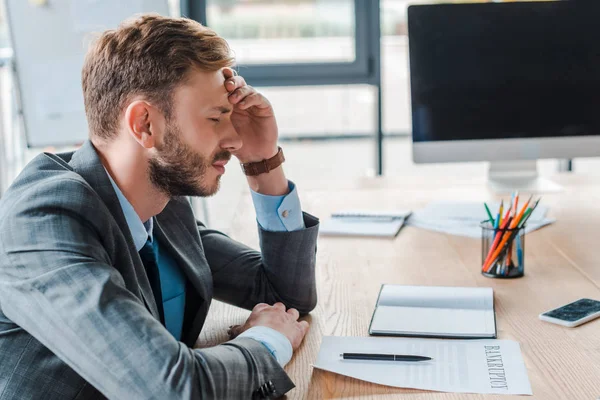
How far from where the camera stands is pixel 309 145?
411 centimetres

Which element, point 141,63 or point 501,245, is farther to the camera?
point 501,245

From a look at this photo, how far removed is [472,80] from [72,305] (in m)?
1.41

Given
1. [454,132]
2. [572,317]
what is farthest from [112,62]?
[454,132]

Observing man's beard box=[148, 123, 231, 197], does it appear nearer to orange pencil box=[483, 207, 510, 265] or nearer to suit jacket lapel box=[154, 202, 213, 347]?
suit jacket lapel box=[154, 202, 213, 347]

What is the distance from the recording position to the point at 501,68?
2006 mm

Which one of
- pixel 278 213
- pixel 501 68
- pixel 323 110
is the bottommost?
pixel 323 110

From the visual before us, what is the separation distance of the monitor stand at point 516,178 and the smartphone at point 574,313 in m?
0.92

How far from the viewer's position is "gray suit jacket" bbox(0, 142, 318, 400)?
87 centimetres

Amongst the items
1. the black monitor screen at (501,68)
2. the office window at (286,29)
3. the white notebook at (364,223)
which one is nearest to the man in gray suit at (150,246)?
the white notebook at (364,223)

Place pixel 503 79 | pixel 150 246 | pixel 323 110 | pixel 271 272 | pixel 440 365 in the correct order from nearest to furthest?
pixel 440 365, pixel 150 246, pixel 271 272, pixel 503 79, pixel 323 110

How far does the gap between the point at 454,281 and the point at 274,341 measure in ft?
1.57

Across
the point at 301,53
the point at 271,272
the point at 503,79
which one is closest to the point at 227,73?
the point at 271,272

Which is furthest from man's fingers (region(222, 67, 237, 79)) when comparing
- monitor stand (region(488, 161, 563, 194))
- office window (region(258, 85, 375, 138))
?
office window (region(258, 85, 375, 138))

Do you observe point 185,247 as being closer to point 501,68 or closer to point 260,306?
point 260,306
